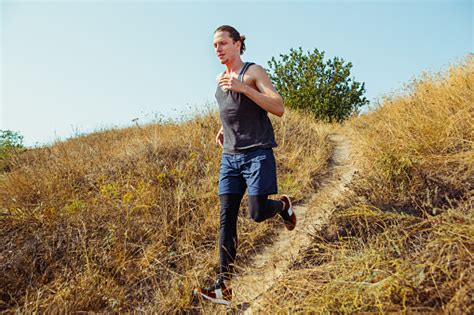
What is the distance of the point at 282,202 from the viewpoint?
3.42m

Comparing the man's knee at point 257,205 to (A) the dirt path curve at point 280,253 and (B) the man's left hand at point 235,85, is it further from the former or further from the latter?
(B) the man's left hand at point 235,85

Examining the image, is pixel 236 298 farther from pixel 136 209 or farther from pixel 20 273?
pixel 20 273

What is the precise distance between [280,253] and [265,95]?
1708 millimetres

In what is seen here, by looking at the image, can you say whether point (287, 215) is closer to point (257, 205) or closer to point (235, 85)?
point (257, 205)

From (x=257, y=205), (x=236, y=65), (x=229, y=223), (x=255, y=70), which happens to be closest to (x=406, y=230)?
(x=257, y=205)

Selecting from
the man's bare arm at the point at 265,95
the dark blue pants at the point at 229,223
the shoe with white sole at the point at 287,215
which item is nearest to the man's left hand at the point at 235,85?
the man's bare arm at the point at 265,95

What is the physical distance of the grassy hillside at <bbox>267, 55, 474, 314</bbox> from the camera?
6.39 ft

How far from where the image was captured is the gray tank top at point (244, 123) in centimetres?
279

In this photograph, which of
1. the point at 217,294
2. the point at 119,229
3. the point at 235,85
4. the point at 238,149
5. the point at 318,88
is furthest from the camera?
the point at 318,88

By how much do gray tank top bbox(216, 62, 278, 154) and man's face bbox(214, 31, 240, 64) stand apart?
6.4 inches

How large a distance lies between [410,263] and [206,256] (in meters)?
1.95

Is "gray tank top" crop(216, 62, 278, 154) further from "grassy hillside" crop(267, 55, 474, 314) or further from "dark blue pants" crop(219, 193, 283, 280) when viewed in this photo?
"grassy hillside" crop(267, 55, 474, 314)

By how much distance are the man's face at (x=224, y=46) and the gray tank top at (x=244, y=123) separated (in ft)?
0.54

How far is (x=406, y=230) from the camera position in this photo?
9.07 ft
